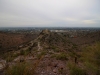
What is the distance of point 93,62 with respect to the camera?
584 cm

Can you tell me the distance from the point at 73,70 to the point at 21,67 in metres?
2.59

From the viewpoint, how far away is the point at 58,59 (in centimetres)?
917

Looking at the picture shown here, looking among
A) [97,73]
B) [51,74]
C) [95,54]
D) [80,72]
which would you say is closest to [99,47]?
[95,54]

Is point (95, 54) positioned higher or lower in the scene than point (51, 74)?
higher

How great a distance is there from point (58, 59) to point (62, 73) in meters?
3.26

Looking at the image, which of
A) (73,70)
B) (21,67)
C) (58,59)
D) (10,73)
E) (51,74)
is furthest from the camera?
(58,59)

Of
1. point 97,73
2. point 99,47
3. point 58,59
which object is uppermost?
point 99,47

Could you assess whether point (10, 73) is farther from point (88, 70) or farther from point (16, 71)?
point (88, 70)

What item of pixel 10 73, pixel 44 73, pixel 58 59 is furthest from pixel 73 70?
pixel 58 59

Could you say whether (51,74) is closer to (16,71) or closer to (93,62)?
(16,71)

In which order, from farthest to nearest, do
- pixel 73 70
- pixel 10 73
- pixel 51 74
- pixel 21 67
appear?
pixel 51 74 < pixel 73 70 < pixel 21 67 < pixel 10 73

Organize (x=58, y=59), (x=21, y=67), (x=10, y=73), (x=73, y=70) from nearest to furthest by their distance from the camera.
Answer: (x=10, y=73)
(x=21, y=67)
(x=73, y=70)
(x=58, y=59)

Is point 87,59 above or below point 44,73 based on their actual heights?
above

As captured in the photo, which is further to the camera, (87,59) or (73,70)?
(87,59)
